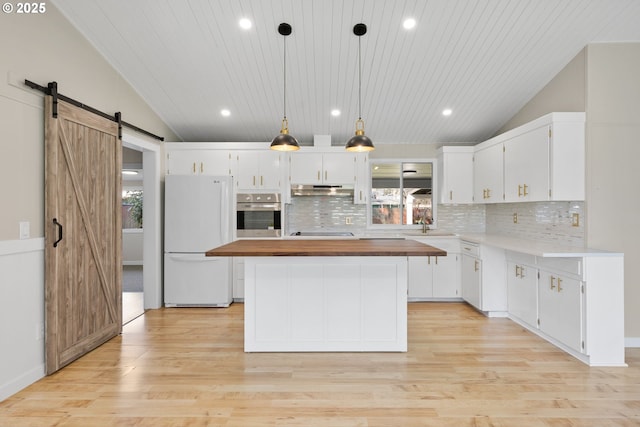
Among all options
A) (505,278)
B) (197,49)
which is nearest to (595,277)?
(505,278)

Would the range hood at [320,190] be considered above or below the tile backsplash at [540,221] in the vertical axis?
above

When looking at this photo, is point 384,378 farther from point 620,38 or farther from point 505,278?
point 620,38

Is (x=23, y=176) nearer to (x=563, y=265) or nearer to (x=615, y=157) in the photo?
(x=563, y=265)

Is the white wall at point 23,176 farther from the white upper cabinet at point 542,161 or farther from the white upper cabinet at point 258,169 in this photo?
the white upper cabinet at point 542,161

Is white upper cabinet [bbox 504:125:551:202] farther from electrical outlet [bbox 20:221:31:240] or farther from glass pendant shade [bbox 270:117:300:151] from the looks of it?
electrical outlet [bbox 20:221:31:240]

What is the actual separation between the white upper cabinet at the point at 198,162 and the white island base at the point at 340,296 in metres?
2.40

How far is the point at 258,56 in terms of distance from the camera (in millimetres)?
3783

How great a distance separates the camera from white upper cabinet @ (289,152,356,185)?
534 centimetres

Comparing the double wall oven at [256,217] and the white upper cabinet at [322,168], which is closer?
the double wall oven at [256,217]

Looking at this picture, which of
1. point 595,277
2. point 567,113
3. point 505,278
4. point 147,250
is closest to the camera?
point 595,277

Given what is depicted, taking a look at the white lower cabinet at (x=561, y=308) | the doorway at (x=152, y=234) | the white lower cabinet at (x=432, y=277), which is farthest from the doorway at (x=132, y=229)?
the white lower cabinet at (x=561, y=308)

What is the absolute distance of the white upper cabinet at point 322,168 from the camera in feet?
17.5

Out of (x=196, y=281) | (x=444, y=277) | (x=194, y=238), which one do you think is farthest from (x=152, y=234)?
(x=444, y=277)

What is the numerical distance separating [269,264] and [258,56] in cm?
220
